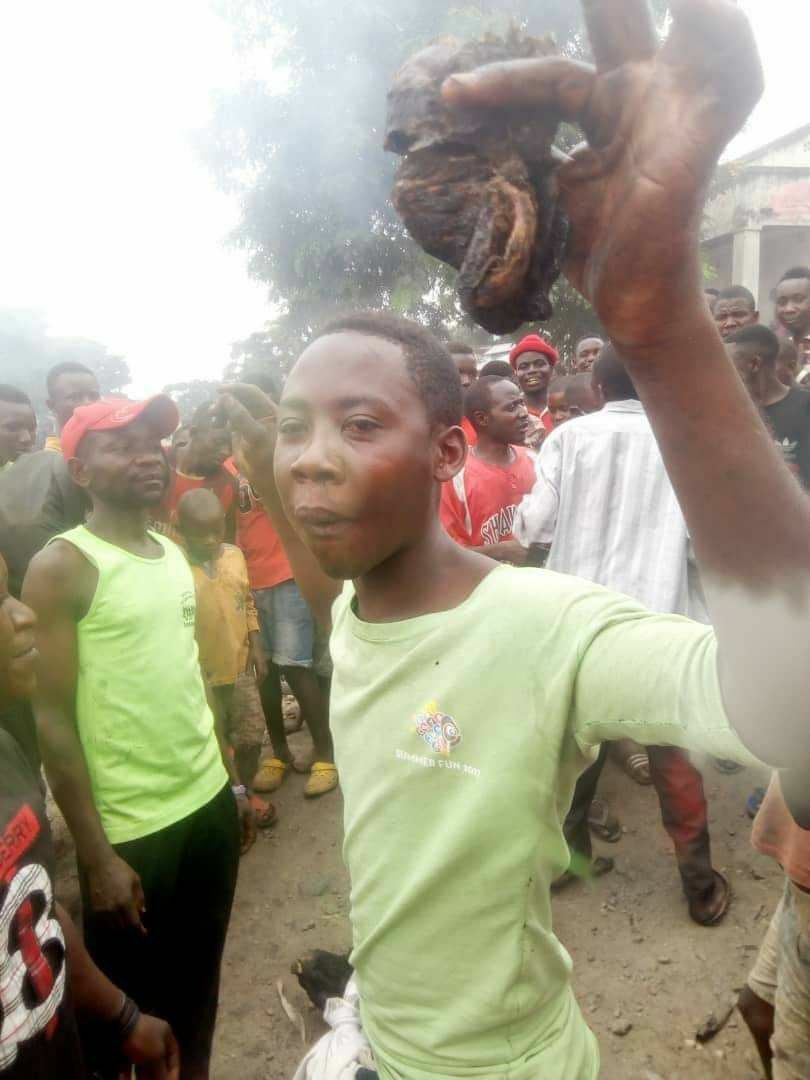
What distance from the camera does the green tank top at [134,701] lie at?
82.4 inches

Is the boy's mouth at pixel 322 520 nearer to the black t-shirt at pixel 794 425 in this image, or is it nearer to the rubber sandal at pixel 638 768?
the rubber sandal at pixel 638 768

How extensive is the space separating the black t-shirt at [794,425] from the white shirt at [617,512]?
138cm

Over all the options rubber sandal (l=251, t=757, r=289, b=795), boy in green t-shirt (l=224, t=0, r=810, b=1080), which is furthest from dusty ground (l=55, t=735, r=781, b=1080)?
A: boy in green t-shirt (l=224, t=0, r=810, b=1080)

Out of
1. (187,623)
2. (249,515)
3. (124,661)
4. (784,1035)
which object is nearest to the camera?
(784,1035)

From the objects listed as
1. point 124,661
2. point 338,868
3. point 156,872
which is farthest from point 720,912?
point 124,661

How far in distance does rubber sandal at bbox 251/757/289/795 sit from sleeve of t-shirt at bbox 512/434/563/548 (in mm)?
2260

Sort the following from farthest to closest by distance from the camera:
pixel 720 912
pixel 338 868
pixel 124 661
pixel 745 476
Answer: pixel 338 868 < pixel 720 912 < pixel 124 661 < pixel 745 476

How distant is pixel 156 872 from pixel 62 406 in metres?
3.69

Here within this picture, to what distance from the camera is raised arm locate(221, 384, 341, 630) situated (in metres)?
1.79

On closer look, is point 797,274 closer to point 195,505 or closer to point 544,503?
point 544,503

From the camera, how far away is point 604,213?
25.4 inches

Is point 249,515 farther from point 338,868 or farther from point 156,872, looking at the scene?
point 156,872

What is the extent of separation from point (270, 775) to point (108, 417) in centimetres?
277

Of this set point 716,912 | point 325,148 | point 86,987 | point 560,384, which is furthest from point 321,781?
point 325,148
